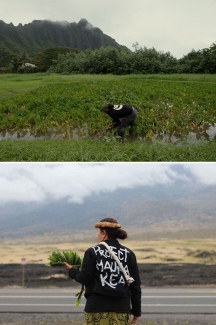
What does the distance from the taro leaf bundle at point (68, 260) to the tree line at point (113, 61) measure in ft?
47.8

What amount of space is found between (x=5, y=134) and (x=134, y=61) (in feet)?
35.9

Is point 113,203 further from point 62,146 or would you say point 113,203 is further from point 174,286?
point 62,146

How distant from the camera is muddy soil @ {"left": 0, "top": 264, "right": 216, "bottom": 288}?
11.3 feet

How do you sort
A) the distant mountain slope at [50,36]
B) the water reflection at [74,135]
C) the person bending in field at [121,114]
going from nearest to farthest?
the person bending in field at [121,114], the water reflection at [74,135], the distant mountain slope at [50,36]

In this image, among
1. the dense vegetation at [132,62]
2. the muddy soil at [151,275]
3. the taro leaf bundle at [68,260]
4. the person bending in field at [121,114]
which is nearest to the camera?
the taro leaf bundle at [68,260]

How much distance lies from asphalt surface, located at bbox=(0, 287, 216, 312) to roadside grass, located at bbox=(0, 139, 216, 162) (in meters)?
2.63

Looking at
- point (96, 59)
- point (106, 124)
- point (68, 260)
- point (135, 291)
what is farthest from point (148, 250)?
point (96, 59)

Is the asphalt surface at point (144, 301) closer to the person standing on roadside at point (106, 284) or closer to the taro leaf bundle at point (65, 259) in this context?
the taro leaf bundle at point (65, 259)

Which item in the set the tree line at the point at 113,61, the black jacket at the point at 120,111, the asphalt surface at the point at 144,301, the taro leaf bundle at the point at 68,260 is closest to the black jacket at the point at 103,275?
the taro leaf bundle at the point at 68,260

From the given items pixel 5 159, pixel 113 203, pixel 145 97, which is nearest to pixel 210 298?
pixel 113 203

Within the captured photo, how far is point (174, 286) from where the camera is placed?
135 inches

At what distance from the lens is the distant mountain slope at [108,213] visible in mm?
3461

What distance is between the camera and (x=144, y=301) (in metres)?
3.36

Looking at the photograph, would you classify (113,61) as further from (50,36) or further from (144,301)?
(144,301)
